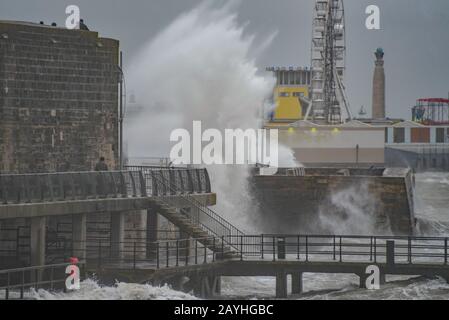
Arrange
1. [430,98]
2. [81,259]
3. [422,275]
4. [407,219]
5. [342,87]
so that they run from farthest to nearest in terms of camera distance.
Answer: [430,98], [342,87], [407,219], [422,275], [81,259]

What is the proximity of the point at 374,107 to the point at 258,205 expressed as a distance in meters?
95.7

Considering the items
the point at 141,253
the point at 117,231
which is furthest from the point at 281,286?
the point at 117,231

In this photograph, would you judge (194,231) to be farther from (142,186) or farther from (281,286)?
(281,286)

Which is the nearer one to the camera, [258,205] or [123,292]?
[123,292]

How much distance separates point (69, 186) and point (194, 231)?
2893 mm

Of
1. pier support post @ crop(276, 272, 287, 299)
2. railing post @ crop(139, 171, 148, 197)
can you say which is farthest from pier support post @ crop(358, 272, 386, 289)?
railing post @ crop(139, 171, 148, 197)

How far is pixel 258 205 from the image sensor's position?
5084 cm

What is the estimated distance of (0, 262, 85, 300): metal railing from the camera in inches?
1187

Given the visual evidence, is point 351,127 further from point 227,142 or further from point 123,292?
point 123,292

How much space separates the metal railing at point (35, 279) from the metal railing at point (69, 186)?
145 cm

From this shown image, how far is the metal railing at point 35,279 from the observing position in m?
30.2
